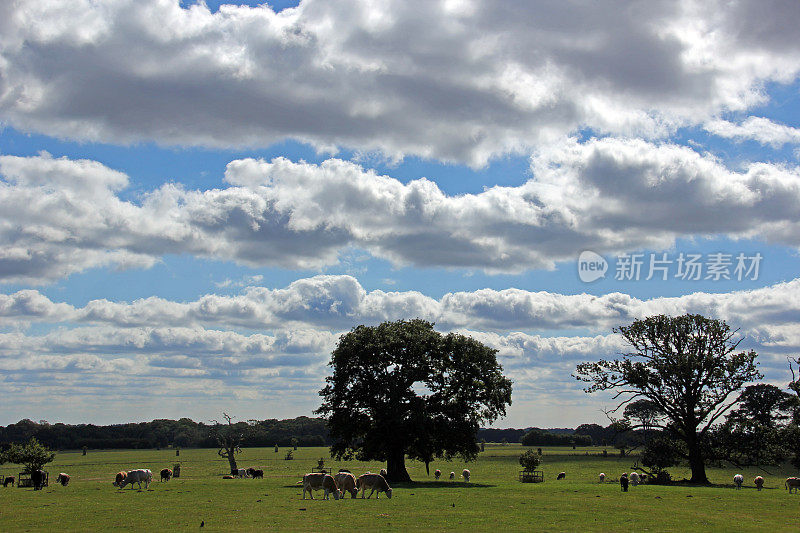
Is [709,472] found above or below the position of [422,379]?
below

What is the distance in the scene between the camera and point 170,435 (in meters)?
184

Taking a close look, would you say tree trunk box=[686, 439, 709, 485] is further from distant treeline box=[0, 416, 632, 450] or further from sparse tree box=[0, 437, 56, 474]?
distant treeline box=[0, 416, 632, 450]

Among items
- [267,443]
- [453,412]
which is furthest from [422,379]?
[267,443]

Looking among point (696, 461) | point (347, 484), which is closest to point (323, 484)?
point (347, 484)

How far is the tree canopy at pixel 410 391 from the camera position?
55.2 metres

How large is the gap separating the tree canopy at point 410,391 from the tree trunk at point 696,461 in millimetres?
17906

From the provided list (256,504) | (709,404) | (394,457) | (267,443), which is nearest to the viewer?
(256,504)

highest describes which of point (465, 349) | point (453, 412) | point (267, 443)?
point (465, 349)

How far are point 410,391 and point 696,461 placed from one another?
26681 millimetres

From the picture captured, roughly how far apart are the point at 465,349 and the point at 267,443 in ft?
432

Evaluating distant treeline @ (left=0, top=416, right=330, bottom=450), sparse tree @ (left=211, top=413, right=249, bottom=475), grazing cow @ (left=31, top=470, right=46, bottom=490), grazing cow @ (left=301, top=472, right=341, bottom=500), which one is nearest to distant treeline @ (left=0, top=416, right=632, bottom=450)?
distant treeline @ (left=0, top=416, right=330, bottom=450)

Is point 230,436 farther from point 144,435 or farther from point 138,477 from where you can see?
point 144,435

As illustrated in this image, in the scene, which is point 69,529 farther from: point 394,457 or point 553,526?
point 394,457

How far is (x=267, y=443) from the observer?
176000mm
